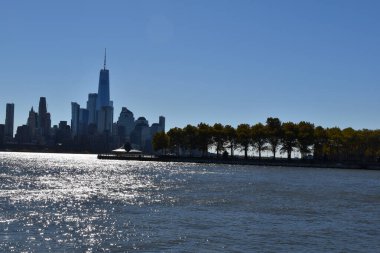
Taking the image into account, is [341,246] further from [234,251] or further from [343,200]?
[343,200]

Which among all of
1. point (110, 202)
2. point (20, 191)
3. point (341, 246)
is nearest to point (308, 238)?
point (341, 246)

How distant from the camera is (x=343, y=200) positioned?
74.2m

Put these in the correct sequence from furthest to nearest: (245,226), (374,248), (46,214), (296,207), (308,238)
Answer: (296,207) < (46,214) < (245,226) < (308,238) < (374,248)

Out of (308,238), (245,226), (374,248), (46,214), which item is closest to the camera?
(374,248)

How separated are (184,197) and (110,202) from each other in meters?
11.1

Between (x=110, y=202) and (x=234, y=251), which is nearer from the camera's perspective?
(x=234, y=251)

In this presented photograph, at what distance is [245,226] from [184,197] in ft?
84.1

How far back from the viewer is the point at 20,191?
75438 mm

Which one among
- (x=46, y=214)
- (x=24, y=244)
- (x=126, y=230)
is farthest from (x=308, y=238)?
(x=46, y=214)

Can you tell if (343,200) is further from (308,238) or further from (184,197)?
(308,238)

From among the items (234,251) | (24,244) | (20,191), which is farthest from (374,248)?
(20,191)

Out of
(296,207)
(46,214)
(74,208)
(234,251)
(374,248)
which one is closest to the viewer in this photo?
(234,251)

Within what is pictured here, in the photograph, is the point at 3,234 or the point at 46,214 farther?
the point at 46,214

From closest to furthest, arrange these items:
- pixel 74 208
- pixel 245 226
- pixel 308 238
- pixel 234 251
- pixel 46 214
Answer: pixel 234 251
pixel 308 238
pixel 245 226
pixel 46 214
pixel 74 208
